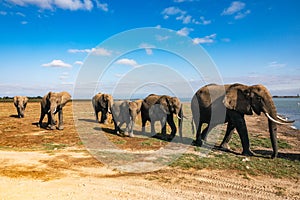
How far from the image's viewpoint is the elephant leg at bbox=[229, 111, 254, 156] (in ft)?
40.2

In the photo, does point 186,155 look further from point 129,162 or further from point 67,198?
point 67,198

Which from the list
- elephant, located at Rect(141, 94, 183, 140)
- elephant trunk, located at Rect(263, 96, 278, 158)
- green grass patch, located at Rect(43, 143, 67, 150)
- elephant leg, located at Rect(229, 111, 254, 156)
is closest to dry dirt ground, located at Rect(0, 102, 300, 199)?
green grass patch, located at Rect(43, 143, 67, 150)

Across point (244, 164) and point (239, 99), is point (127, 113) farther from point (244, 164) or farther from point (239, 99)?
point (244, 164)

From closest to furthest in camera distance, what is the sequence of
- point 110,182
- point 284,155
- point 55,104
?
point 110,182
point 284,155
point 55,104

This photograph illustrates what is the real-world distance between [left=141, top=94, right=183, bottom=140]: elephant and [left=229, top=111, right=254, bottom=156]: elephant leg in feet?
12.5

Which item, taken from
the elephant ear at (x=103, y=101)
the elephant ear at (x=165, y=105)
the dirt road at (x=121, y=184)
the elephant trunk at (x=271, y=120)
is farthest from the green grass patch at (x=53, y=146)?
the elephant trunk at (x=271, y=120)

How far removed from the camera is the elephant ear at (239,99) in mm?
12453

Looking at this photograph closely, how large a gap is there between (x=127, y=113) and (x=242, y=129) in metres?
8.25

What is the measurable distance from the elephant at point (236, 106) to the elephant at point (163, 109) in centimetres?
123

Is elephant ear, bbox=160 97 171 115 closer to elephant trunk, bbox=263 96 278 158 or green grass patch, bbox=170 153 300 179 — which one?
green grass patch, bbox=170 153 300 179

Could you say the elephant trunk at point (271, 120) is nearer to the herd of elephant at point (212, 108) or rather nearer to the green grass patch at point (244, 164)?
the herd of elephant at point (212, 108)

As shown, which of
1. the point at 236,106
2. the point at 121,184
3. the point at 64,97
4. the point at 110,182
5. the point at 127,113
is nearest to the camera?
the point at 121,184

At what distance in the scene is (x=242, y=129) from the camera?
12.4m

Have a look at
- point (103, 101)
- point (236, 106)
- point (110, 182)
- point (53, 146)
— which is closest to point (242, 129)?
point (236, 106)
